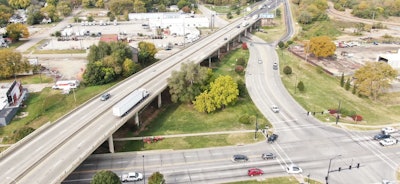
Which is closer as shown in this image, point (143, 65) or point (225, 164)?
point (225, 164)

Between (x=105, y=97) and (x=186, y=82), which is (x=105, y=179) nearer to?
(x=105, y=97)

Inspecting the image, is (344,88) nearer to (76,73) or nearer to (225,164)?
(225,164)

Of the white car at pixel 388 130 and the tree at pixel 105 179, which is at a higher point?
the tree at pixel 105 179

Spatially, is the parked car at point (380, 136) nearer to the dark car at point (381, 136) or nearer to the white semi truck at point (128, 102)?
the dark car at point (381, 136)

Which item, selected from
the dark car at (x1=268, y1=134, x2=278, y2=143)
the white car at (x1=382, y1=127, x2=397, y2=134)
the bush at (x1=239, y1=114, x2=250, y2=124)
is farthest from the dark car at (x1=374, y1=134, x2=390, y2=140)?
the bush at (x1=239, y1=114, x2=250, y2=124)

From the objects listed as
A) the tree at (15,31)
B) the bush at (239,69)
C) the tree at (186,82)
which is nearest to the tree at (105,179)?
the tree at (186,82)

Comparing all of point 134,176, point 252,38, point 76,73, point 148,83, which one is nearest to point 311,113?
point 148,83

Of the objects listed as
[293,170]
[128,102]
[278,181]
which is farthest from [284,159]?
Result: [128,102]

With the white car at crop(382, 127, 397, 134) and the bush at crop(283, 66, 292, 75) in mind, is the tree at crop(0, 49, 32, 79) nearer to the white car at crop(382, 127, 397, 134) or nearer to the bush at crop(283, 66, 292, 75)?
the bush at crop(283, 66, 292, 75)
